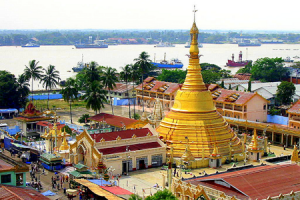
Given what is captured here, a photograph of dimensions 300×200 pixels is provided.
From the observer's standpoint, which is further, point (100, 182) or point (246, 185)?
point (100, 182)

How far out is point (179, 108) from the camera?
51750 millimetres

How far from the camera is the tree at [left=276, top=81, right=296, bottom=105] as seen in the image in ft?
271

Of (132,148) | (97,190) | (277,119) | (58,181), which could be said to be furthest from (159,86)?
(97,190)

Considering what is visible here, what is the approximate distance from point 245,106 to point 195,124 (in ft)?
71.7

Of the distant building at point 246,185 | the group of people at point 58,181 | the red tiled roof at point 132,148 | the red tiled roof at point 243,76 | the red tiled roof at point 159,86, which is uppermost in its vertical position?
the red tiled roof at point 159,86

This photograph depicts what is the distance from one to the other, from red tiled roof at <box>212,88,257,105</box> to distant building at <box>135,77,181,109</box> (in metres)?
A: 10.6

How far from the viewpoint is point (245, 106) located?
229 ft

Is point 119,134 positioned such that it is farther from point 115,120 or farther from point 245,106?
point 245,106

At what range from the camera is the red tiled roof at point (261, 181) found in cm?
3149

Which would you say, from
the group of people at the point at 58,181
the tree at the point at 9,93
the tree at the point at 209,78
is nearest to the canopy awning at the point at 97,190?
the group of people at the point at 58,181

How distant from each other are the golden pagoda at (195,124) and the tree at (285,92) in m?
34.1

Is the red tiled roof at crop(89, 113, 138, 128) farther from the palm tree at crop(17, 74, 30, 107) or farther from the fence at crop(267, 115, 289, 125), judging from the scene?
the fence at crop(267, 115, 289, 125)

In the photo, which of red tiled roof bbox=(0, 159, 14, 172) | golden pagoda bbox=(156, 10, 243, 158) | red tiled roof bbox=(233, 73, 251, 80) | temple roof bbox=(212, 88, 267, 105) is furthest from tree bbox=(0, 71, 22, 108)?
red tiled roof bbox=(233, 73, 251, 80)

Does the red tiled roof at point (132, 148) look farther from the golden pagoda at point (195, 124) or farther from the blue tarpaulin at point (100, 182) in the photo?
the blue tarpaulin at point (100, 182)
